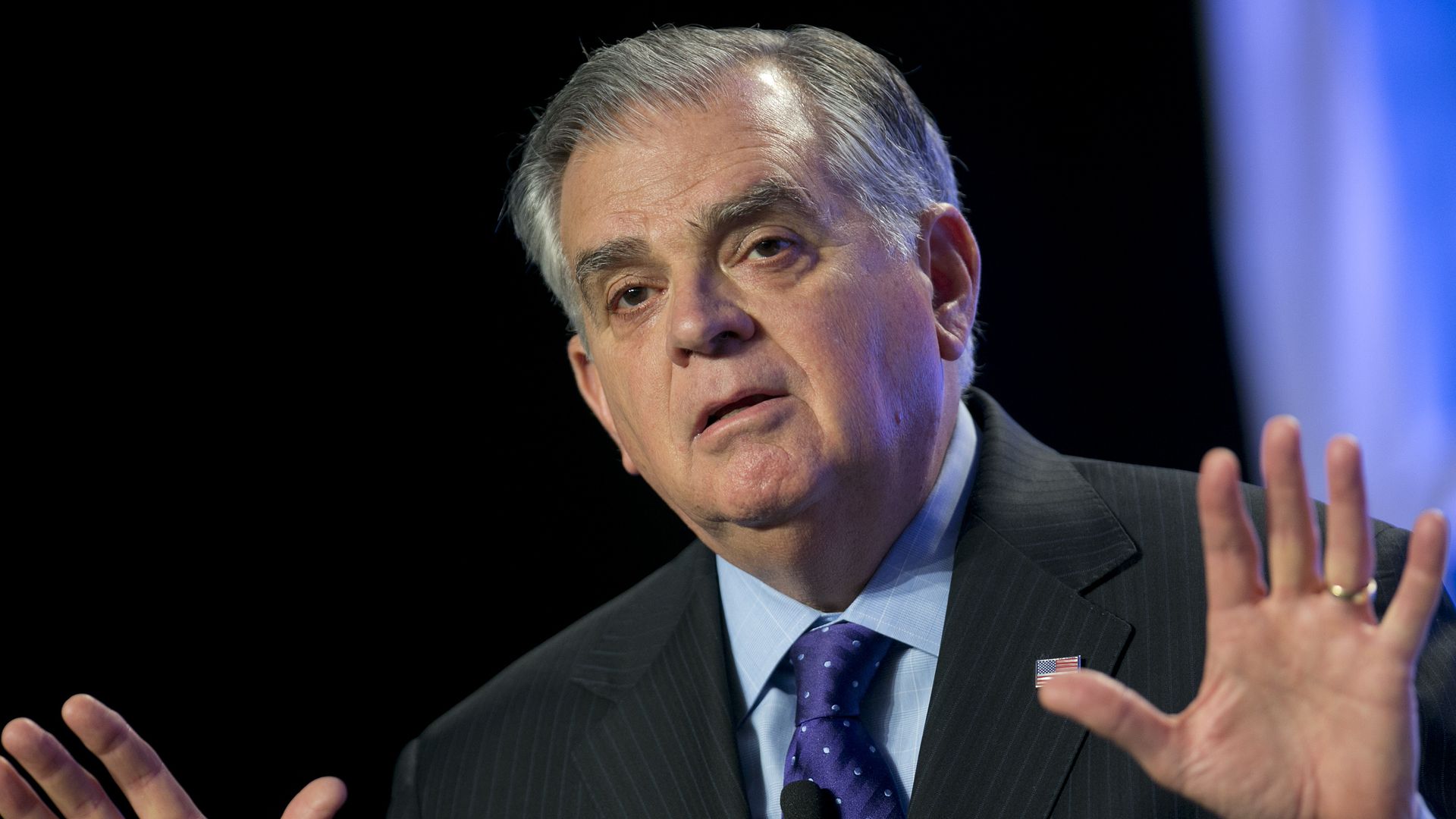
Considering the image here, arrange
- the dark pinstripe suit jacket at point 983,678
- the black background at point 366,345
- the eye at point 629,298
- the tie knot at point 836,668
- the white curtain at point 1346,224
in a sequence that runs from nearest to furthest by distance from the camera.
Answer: the dark pinstripe suit jacket at point 983,678
the tie knot at point 836,668
the eye at point 629,298
the white curtain at point 1346,224
the black background at point 366,345

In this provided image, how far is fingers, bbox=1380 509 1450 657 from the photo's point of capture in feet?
4.40

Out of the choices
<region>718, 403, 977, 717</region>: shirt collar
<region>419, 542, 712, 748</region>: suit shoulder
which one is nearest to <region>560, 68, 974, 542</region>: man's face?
<region>718, 403, 977, 717</region>: shirt collar

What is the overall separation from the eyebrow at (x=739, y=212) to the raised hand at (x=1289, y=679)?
84 centimetres

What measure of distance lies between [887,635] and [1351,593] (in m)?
0.81

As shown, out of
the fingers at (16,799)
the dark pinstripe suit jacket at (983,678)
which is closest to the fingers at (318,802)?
the fingers at (16,799)

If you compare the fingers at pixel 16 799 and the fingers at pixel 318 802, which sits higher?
the fingers at pixel 16 799

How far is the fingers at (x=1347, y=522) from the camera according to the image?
1352mm

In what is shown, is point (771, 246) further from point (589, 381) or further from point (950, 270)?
point (589, 381)

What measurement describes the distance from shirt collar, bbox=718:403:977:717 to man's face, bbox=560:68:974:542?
0.12 meters

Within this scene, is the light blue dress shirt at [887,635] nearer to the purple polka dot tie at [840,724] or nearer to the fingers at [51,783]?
the purple polka dot tie at [840,724]

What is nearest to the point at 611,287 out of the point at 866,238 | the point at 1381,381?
the point at 866,238

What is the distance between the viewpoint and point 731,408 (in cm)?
200

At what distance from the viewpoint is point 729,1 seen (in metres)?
2.81

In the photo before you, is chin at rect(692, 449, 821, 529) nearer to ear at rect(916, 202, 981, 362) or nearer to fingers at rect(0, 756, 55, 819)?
ear at rect(916, 202, 981, 362)
